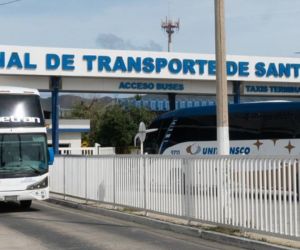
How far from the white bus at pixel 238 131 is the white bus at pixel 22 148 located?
7806mm

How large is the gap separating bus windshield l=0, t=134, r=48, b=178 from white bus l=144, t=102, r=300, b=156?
7734 millimetres

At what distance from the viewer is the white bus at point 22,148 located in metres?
18.6

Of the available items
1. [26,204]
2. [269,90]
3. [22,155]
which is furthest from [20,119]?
[269,90]

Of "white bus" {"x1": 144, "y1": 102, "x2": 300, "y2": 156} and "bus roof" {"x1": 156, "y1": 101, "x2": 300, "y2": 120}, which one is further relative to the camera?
"bus roof" {"x1": 156, "y1": 101, "x2": 300, "y2": 120}

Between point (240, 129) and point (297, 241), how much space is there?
1452 cm

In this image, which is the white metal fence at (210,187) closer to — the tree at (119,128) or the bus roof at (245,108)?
the bus roof at (245,108)

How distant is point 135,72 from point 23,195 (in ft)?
56.9

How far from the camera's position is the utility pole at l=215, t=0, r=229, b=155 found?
15047 millimetres

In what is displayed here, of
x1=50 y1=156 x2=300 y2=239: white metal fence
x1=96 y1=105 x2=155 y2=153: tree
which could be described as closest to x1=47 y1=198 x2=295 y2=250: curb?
x1=50 y1=156 x2=300 y2=239: white metal fence

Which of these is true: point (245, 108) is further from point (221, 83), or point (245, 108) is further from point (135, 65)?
point (135, 65)

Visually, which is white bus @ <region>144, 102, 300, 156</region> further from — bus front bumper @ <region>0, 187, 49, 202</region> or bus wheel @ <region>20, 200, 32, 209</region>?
bus front bumper @ <region>0, 187, 49, 202</region>

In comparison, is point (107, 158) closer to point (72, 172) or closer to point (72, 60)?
point (72, 172)

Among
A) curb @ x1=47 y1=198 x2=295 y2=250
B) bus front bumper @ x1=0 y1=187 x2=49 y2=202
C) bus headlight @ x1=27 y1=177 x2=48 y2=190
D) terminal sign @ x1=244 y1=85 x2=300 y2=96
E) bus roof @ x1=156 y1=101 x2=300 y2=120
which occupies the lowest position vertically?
curb @ x1=47 y1=198 x2=295 y2=250

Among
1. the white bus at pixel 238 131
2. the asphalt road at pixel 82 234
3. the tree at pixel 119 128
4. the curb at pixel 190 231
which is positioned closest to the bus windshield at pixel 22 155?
the asphalt road at pixel 82 234
